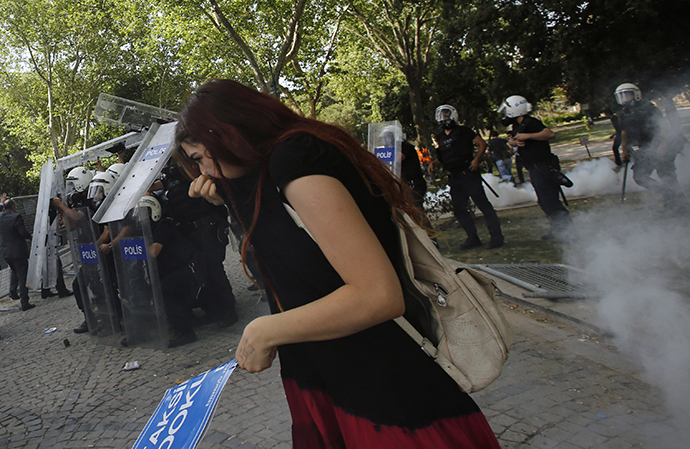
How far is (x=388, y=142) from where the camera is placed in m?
6.93

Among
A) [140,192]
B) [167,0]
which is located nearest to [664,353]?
[140,192]

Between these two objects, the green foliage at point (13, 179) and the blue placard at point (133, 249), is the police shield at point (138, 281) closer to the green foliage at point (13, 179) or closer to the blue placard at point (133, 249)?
the blue placard at point (133, 249)

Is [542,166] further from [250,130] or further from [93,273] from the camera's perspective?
[250,130]

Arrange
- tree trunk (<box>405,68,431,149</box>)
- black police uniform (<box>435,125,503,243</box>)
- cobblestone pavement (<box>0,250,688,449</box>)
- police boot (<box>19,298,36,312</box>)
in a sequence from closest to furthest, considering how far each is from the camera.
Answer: cobblestone pavement (<box>0,250,688,449</box>), black police uniform (<box>435,125,503,243</box>), police boot (<box>19,298,36,312</box>), tree trunk (<box>405,68,431,149</box>)

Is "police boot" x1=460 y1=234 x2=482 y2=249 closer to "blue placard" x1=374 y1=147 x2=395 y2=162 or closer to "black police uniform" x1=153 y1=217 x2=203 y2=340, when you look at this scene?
"blue placard" x1=374 y1=147 x2=395 y2=162

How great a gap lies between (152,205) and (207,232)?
2.85 ft

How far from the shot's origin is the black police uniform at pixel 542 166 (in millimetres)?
6723

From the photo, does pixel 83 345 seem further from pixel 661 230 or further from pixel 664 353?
pixel 661 230

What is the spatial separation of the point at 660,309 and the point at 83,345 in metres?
5.82

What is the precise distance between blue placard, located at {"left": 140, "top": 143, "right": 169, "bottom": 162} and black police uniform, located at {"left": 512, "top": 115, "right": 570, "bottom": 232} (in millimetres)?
4406

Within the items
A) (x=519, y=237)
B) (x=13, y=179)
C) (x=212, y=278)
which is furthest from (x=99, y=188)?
(x=13, y=179)

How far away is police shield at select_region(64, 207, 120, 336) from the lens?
18.9 ft

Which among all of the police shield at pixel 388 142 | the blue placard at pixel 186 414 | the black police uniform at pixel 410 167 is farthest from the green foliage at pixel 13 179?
the blue placard at pixel 186 414

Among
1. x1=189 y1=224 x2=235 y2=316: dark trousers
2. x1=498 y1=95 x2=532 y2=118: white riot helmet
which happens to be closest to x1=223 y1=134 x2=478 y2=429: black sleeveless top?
x1=189 y1=224 x2=235 y2=316: dark trousers
